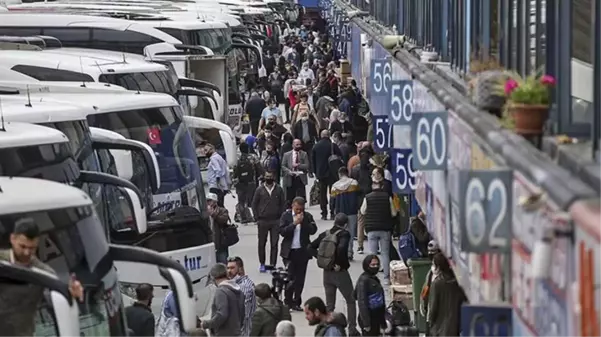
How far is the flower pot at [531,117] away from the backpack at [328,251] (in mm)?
10724

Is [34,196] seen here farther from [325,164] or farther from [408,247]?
[325,164]

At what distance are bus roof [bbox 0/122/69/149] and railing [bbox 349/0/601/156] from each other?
124 inches

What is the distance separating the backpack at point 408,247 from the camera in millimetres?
21219

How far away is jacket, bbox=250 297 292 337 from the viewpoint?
17.2 meters

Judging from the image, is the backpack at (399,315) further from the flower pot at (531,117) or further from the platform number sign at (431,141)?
the flower pot at (531,117)

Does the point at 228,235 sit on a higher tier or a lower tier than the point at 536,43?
lower

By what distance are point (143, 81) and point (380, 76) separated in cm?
480

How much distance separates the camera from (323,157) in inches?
1148

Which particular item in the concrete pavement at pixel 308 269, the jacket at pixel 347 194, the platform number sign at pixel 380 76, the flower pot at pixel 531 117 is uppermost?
the flower pot at pixel 531 117

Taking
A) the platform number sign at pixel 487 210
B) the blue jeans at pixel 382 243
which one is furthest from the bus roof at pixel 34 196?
the blue jeans at pixel 382 243

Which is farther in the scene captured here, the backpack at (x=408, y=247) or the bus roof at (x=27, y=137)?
the backpack at (x=408, y=247)

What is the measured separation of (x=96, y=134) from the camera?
64.1 ft

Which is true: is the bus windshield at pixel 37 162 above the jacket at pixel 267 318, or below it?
above

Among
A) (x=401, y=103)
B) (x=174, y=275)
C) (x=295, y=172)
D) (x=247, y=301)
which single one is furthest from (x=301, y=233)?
(x=174, y=275)
